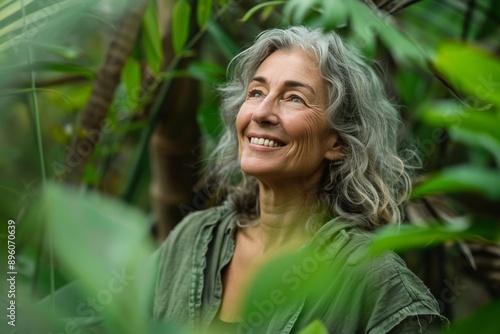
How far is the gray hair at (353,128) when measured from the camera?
1.26 m

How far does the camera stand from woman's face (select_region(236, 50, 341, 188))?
1.22 metres

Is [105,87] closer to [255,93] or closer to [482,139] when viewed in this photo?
[255,93]

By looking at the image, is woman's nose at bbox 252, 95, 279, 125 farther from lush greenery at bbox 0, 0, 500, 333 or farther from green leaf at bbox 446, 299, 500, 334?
green leaf at bbox 446, 299, 500, 334

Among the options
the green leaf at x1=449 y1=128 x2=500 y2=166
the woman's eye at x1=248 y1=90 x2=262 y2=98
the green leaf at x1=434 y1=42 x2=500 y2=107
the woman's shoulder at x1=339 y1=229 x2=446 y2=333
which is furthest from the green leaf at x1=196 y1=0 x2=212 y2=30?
the green leaf at x1=434 y1=42 x2=500 y2=107

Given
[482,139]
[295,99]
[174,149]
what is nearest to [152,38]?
[174,149]

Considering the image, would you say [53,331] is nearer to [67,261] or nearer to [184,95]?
[67,261]

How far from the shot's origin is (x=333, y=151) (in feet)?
4.25

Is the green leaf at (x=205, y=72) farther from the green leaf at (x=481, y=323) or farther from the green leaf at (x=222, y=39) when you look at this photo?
the green leaf at (x=481, y=323)

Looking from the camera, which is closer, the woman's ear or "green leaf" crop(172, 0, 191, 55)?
the woman's ear

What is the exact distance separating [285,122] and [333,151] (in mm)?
117

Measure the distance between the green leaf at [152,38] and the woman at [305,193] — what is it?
22 cm

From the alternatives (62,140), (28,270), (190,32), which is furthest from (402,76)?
(28,270)

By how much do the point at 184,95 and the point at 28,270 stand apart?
63cm

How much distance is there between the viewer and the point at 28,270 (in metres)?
1.28
